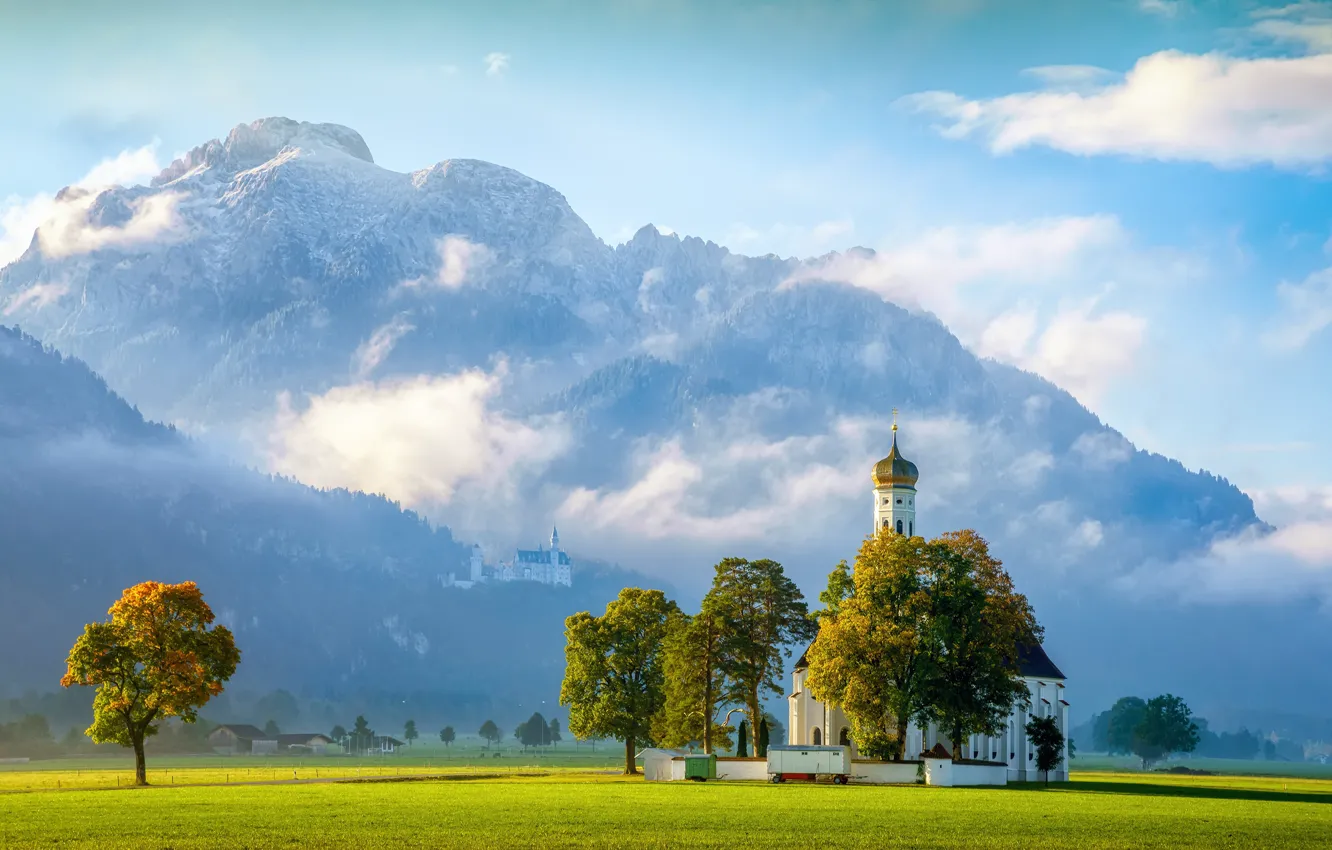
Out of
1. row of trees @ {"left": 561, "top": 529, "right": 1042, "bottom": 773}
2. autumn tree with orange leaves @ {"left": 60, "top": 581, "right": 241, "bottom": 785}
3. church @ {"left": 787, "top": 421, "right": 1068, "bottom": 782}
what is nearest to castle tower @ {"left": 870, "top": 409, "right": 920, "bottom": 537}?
church @ {"left": 787, "top": 421, "right": 1068, "bottom": 782}

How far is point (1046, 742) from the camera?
131 m

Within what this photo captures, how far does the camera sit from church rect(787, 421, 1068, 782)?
130875 mm

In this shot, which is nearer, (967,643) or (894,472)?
(967,643)

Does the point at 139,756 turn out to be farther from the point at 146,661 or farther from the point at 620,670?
the point at 620,670

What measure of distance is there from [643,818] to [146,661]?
55.7m

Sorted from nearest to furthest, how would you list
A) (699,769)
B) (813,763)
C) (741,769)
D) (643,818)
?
1. (643,818)
2. (813,763)
3. (699,769)
4. (741,769)

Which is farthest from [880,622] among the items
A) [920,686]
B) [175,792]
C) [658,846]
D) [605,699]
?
[658,846]

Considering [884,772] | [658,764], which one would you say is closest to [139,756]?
[658,764]

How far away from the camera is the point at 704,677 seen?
4779 inches

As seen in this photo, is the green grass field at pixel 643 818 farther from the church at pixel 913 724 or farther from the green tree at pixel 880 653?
the church at pixel 913 724

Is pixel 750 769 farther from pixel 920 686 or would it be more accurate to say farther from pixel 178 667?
pixel 178 667

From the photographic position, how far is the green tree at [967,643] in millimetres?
109000

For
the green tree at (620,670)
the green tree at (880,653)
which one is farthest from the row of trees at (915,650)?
the green tree at (620,670)

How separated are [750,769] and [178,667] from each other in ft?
141
